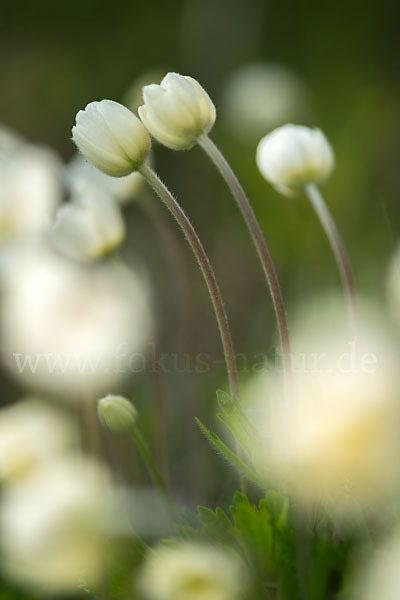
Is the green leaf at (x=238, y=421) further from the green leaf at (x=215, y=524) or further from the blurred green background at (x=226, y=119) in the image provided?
the blurred green background at (x=226, y=119)

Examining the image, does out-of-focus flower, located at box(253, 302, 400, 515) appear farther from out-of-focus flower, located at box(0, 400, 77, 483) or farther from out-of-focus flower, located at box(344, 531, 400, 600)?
out-of-focus flower, located at box(0, 400, 77, 483)

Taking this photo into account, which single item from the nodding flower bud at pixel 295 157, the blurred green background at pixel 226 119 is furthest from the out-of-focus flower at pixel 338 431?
the blurred green background at pixel 226 119

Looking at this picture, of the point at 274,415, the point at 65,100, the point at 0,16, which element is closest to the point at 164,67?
the point at 65,100

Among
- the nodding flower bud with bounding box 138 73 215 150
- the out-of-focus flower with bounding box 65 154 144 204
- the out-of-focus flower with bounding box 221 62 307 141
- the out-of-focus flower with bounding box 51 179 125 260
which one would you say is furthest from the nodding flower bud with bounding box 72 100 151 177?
the out-of-focus flower with bounding box 221 62 307 141

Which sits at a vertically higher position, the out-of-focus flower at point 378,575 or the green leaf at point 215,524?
the green leaf at point 215,524

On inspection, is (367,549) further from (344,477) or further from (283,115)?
(283,115)

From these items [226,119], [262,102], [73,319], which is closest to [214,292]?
[73,319]
